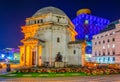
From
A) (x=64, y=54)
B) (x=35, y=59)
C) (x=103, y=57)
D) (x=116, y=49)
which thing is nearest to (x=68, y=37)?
(x=64, y=54)

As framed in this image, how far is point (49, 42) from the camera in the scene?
2163 inches

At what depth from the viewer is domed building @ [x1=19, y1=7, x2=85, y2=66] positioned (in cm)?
5475

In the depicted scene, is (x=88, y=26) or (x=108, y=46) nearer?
(x=108, y=46)

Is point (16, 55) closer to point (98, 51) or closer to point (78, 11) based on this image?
point (78, 11)

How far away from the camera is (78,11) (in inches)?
7165

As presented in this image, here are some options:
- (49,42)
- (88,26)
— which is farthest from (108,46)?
(88,26)

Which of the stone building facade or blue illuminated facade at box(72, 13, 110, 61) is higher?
blue illuminated facade at box(72, 13, 110, 61)

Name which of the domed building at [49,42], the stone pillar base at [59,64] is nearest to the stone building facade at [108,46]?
the domed building at [49,42]

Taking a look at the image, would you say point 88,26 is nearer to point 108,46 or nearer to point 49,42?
point 108,46

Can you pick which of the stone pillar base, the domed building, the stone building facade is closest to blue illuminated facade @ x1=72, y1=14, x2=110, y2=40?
the stone building facade

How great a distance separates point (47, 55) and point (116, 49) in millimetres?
53355

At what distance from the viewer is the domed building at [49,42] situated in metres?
54.8

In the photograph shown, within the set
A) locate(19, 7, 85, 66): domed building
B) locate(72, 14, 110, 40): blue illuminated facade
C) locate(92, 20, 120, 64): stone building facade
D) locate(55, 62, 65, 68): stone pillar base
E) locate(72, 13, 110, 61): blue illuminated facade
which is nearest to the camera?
locate(55, 62, 65, 68): stone pillar base

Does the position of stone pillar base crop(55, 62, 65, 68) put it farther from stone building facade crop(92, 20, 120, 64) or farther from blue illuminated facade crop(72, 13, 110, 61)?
blue illuminated facade crop(72, 13, 110, 61)
